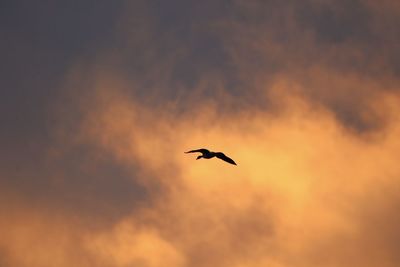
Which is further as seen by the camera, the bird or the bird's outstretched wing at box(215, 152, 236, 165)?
the bird's outstretched wing at box(215, 152, 236, 165)

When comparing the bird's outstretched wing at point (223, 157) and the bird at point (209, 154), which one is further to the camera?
the bird's outstretched wing at point (223, 157)

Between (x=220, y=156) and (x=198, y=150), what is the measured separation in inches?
244

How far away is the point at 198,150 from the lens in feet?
387

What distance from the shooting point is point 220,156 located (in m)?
123

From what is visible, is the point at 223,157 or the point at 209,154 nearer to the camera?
the point at 209,154
